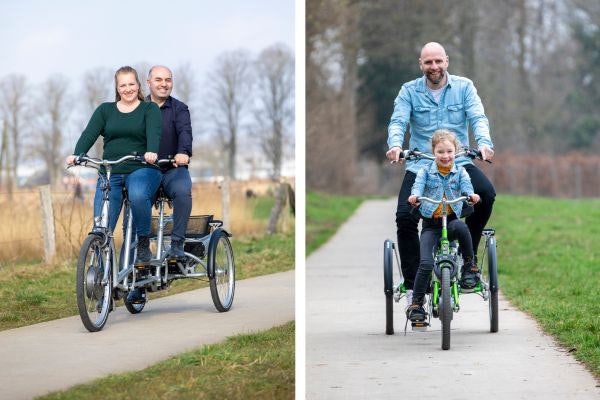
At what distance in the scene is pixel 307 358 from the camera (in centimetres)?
799

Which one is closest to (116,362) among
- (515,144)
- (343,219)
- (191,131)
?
(191,131)

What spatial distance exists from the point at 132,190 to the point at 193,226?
0.38 meters

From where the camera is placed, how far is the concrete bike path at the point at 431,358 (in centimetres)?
679

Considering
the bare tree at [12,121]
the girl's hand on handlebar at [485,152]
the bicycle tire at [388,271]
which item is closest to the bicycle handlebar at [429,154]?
the girl's hand on handlebar at [485,152]

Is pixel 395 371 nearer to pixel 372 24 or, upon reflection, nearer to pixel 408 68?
pixel 372 24

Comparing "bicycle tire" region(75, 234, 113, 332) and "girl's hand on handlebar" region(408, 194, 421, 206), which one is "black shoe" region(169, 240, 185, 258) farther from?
"girl's hand on handlebar" region(408, 194, 421, 206)

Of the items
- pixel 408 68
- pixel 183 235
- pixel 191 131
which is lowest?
pixel 183 235

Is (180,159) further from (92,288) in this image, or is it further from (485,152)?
(485,152)

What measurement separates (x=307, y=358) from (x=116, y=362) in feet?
7.92

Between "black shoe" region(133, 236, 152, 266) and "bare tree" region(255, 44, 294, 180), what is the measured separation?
2.27 ft

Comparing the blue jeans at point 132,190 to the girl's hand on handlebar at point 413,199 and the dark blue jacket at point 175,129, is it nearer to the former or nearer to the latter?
the dark blue jacket at point 175,129

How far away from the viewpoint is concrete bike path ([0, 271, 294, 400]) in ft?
18.3

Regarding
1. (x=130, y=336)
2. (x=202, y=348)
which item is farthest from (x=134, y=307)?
(x=202, y=348)

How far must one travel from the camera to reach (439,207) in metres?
8.05
